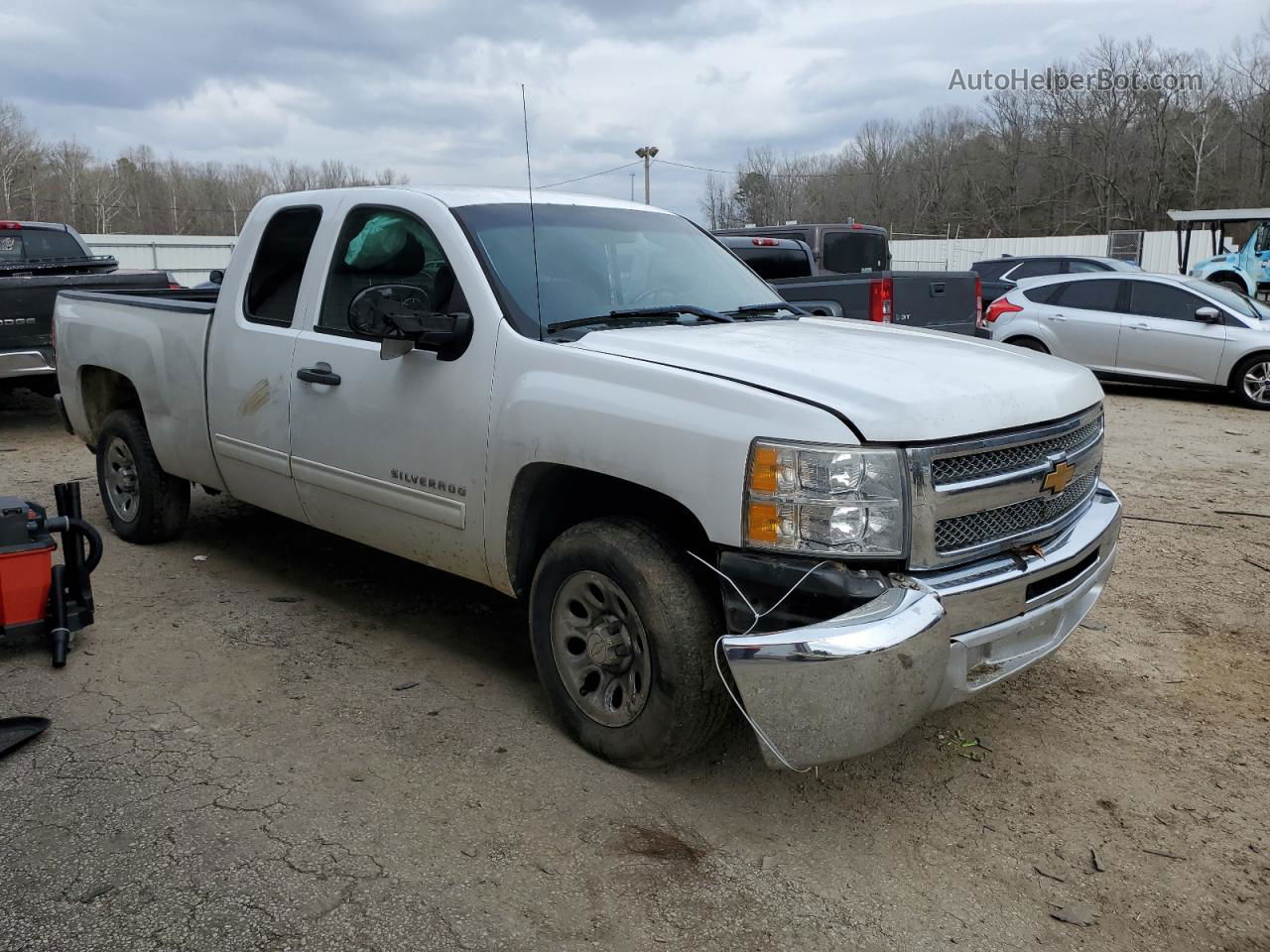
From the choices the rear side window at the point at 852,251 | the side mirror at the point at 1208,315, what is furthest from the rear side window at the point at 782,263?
the side mirror at the point at 1208,315

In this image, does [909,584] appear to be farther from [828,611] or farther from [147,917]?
[147,917]

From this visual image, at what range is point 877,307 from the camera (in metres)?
9.47

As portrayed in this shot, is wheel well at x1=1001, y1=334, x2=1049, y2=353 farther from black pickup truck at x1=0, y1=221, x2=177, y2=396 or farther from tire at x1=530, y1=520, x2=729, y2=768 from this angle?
tire at x1=530, y1=520, x2=729, y2=768

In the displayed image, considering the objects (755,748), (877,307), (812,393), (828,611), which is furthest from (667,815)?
→ (877,307)

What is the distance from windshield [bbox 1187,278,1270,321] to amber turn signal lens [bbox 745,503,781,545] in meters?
11.2

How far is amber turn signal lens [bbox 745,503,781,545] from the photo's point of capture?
291 cm

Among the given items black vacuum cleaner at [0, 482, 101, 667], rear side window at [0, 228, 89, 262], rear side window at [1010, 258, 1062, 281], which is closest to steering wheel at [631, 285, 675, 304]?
black vacuum cleaner at [0, 482, 101, 667]

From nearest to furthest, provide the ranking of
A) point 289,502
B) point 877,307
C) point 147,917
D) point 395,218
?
point 147,917
point 395,218
point 289,502
point 877,307

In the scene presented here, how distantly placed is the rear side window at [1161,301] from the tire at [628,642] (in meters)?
11.0

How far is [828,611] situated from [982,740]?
1.26m

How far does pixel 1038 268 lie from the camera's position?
2000cm

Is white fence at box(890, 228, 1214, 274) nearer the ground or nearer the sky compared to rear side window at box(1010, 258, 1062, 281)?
nearer the sky

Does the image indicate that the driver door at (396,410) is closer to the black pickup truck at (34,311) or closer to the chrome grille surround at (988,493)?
the chrome grille surround at (988,493)

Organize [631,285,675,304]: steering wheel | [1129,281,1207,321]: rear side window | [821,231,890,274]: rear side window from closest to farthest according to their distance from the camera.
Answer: [631,285,675,304]: steering wheel
[1129,281,1207,321]: rear side window
[821,231,890,274]: rear side window
